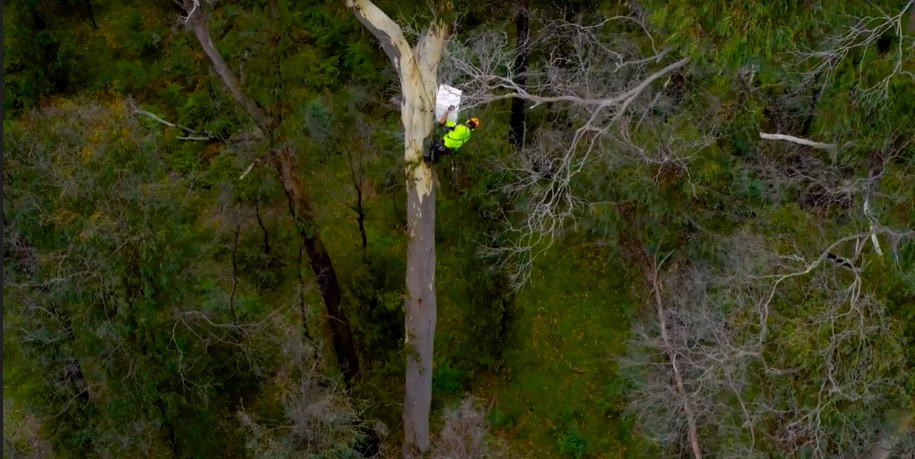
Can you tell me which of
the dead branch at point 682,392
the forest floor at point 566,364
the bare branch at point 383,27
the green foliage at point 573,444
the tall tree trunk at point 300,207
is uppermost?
the bare branch at point 383,27

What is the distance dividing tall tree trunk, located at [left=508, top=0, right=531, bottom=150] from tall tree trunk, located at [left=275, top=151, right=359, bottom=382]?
12.6 feet

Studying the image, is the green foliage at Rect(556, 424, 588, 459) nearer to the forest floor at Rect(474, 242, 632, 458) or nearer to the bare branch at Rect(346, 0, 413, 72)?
the forest floor at Rect(474, 242, 632, 458)

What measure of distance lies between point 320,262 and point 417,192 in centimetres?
264

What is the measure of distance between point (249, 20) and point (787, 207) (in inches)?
296

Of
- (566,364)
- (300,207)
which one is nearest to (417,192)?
(300,207)

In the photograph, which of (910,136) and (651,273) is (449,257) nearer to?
(651,273)

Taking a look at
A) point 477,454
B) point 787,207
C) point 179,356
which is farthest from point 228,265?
point 787,207

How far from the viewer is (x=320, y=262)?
10117mm

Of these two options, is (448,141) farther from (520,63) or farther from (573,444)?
(573,444)

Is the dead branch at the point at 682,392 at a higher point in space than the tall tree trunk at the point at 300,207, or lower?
lower

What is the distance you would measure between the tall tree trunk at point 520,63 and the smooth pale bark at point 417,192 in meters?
3.58

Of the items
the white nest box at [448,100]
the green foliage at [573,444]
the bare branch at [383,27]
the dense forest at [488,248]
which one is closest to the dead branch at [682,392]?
the dense forest at [488,248]

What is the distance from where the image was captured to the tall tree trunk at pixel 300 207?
8.48 m

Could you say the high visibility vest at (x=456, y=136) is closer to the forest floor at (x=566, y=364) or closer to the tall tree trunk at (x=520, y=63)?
the tall tree trunk at (x=520, y=63)
